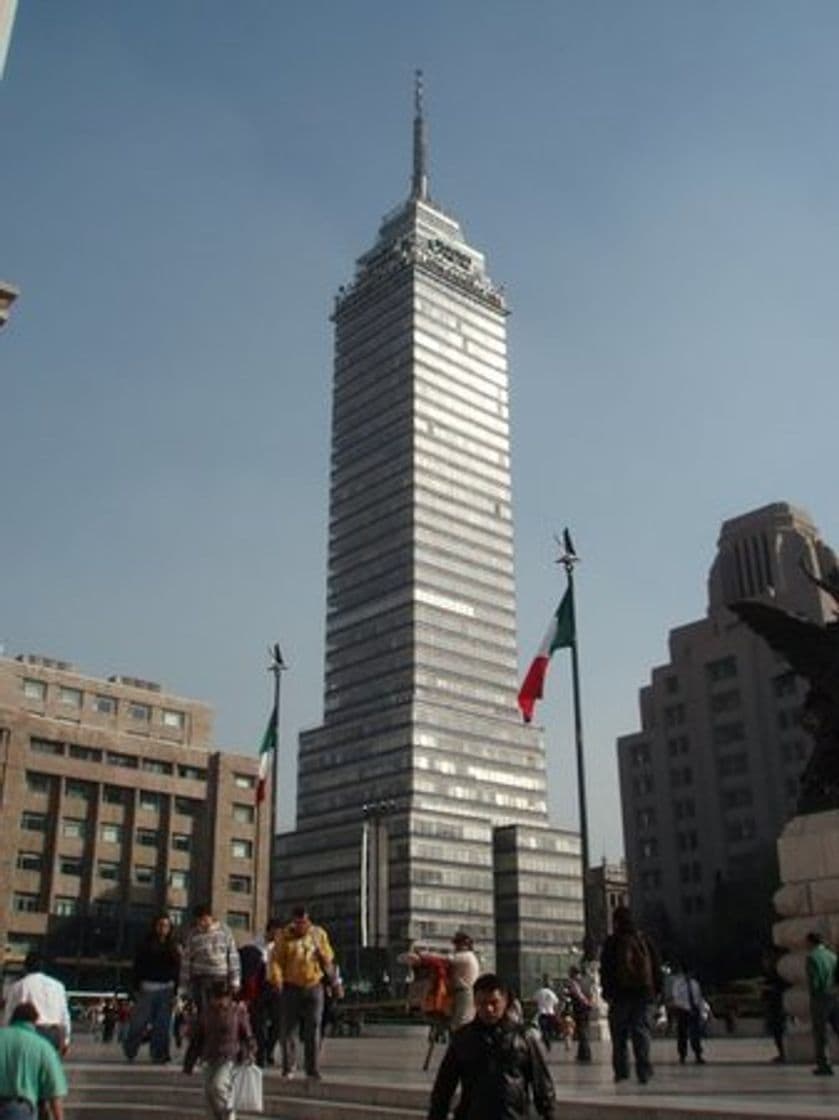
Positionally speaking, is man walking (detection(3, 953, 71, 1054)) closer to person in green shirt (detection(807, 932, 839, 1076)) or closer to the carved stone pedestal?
person in green shirt (detection(807, 932, 839, 1076))

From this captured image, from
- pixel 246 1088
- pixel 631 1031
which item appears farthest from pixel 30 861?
pixel 246 1088

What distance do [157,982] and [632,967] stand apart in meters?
6.54

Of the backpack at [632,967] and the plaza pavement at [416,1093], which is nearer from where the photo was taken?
the plaza pavement at [416,1093]

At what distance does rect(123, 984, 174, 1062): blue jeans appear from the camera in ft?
50.7

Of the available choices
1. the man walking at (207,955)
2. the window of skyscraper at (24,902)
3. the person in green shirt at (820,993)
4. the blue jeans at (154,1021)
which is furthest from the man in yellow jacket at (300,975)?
the window of skyscraper at (24,902)

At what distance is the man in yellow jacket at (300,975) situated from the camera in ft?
45.3

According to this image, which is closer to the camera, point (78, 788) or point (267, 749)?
point (267, 749)

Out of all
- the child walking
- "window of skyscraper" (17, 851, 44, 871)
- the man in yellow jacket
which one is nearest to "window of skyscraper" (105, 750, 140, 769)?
"window of skyscraper" (17, 851, 44, 871)

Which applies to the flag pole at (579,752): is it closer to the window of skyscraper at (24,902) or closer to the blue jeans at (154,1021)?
the blue jeans at (154,1021)

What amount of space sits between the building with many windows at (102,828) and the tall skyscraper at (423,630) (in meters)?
34.3

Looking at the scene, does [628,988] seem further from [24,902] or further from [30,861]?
[30,861]

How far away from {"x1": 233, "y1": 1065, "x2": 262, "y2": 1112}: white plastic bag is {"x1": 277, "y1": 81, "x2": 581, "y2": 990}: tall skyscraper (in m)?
106

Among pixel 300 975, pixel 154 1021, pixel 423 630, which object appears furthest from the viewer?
pixel 423 630

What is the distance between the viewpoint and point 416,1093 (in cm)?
1105
